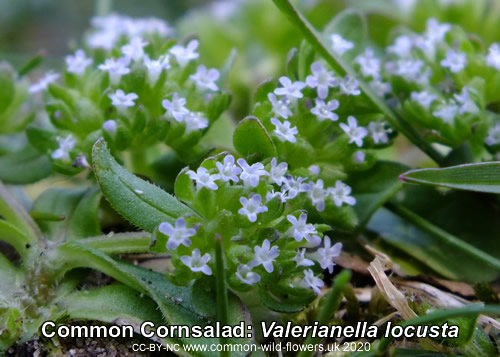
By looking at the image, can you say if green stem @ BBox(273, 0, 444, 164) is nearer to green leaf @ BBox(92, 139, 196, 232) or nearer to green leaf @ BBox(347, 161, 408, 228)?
green leaf @ BBox(347, 161, 408, 228)

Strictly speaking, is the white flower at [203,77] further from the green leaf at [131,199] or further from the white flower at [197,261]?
the white flower at [197,261]

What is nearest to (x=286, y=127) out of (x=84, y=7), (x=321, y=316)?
(x=321, y=316)

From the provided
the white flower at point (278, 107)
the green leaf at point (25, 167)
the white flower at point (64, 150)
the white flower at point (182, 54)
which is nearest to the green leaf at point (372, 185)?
the white flower at point (278, 107)

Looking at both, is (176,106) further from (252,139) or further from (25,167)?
(25,167)

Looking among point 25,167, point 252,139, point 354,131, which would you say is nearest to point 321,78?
point 354,131

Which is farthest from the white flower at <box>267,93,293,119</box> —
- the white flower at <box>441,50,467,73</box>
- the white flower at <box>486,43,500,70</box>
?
the white flower at <box>486,43,500,70</box>

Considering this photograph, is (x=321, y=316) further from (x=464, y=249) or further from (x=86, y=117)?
(x=86, y=117)
